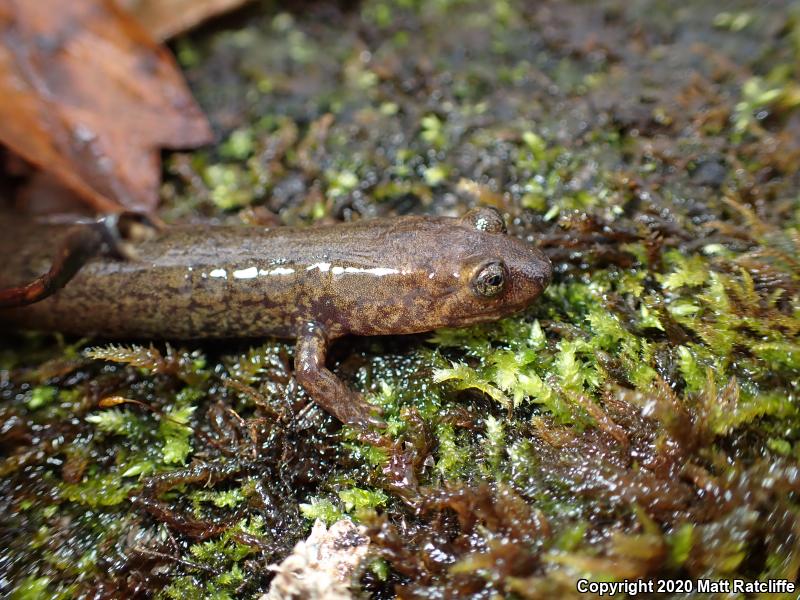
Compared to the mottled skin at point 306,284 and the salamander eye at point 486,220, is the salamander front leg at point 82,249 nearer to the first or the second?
the mottled skin at point 306,284

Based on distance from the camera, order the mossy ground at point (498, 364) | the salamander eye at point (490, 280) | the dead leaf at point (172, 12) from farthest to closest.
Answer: the dead leaf at point (172, 12)
the salamander eye at point (490, 280)
the mossy ground at point (498, 364)

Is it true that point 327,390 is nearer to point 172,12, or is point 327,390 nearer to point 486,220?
point 486,220

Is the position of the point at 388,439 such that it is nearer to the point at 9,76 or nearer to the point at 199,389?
the point at 199,389

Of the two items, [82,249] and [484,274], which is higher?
[82,249]

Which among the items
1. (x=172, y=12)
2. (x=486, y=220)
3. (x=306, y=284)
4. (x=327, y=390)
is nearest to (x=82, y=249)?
(x=306, y=284)

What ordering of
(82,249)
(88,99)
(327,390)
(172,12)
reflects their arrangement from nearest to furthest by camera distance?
(327,390) < (82,249) < (88,99) < (172,12)

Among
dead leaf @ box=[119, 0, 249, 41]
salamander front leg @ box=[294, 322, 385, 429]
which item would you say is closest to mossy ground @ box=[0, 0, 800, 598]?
salamander front leg @ box=[294, 322, 385, 429]

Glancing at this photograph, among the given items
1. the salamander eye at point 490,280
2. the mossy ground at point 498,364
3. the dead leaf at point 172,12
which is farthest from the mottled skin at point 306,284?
the dead leaf at point 172,12
